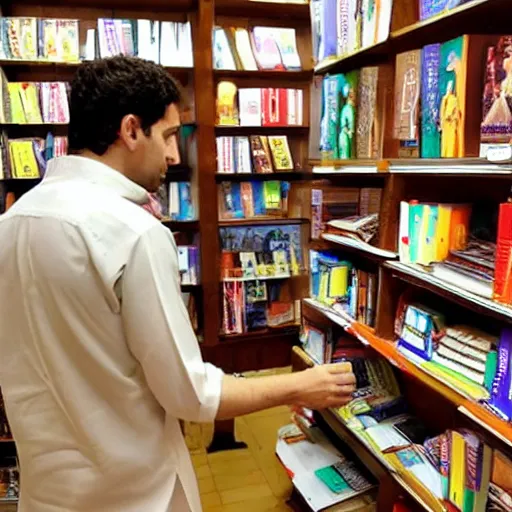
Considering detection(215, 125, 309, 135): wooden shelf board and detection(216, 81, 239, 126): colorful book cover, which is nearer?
detection(216, 81, 239, 126): colorful book cover

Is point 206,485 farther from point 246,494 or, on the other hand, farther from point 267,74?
point 267,74

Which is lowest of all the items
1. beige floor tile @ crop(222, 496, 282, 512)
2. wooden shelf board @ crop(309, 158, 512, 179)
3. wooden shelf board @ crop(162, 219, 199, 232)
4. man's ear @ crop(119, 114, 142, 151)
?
beige floor tile @ crop(222, 496, 282, 512)

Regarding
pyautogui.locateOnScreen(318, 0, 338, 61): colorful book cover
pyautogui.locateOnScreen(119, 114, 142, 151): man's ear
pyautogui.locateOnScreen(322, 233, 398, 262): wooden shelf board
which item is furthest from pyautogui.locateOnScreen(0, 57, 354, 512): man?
pyautogui.locateOnScreen(318, 0, 338, 61): colorful book cover

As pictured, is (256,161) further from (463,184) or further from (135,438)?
(135,438)

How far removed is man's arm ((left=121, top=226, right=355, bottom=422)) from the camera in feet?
3.22

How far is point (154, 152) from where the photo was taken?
1.13m

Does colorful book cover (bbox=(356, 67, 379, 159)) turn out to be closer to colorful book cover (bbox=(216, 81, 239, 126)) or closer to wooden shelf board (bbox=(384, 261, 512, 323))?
wooden shelf board (bbox=(384, 261, 512, 323))

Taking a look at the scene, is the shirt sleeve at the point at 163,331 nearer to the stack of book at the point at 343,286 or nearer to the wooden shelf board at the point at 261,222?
the stack of book at the point at 343,286

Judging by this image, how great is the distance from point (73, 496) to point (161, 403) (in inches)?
10.7

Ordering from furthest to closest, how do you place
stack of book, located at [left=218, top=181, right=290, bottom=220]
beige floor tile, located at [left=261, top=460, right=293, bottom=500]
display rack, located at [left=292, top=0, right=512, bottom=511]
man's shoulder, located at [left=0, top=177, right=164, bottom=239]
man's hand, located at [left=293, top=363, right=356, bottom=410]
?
stack of book, located at [left=218, top=181, right=290, bottom=220], beige floor tile, located at [left=261, top=460, right=293, bottom=500], display rack, located at [left=292, top=0, right=512, bottom=511], man's hand, located at [left=293, top=363, right=356, bottom=410], man's shoulder, located at [left=0, top=177, right=164, bottom=239]

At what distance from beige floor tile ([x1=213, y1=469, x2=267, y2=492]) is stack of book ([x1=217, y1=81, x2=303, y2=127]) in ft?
5.93

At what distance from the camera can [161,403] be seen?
3.55ft

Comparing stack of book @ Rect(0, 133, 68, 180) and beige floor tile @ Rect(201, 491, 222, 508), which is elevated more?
stack of book @ Rect(0, 133, 68, 180)

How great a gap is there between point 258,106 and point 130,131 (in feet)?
7.05
